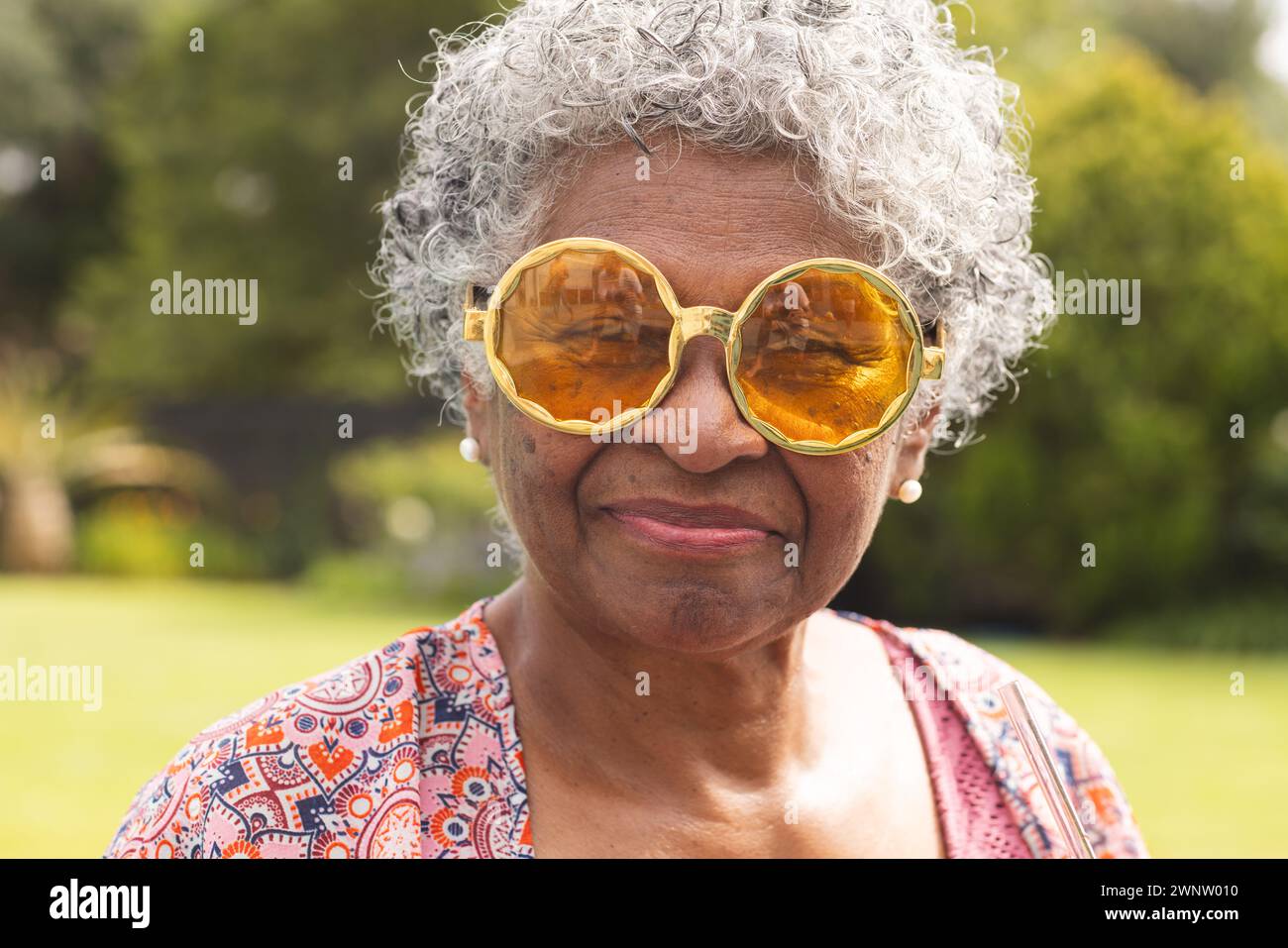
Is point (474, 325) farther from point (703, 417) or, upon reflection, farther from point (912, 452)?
point (912, 452)

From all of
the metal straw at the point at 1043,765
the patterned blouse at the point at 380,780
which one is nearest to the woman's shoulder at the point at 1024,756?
the patterned blouse at the point at 380,780

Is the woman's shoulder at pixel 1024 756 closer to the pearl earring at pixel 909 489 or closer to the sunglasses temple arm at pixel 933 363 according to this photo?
the pearl earring at pixel 909 489

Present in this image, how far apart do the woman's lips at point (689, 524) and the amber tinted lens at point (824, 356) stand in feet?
0.46

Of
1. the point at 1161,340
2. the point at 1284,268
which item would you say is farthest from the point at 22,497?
the point at 1284,268

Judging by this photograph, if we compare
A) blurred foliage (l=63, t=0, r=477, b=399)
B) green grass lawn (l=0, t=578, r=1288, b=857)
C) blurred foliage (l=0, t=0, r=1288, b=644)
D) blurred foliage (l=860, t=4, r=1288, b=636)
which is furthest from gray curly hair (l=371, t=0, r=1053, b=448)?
blurred foliage (l=63, t=0, r=477, b=399)

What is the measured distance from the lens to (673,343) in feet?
5.70

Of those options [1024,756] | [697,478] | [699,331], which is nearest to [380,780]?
[697,478]

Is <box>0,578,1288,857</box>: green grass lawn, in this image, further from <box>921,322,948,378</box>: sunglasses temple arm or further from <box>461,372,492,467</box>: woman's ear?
<box>921,322,948,378</box>: sunglasses temple arm

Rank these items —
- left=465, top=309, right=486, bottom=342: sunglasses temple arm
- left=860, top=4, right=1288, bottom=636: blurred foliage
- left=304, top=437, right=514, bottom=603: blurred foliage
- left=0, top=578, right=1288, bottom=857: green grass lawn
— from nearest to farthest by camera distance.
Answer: left=465, top=309, right=486, bottom=342: sunglasses temple arm, left=0, top=578, right=1288, bottom=857: green grass lawn, left=860, top=4, right=1288, bottom=636: blurred foliage, left=304, top=437, right=514, bottom=603: blurred foliage

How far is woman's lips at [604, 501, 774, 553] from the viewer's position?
69.8 inches

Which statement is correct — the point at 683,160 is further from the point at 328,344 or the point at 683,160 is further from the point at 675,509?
the point at 328,344

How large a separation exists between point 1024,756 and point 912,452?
0.61 metres

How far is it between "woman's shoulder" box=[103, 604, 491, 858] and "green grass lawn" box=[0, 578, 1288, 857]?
→ 4.67 m

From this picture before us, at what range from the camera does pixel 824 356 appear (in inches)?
72.1
